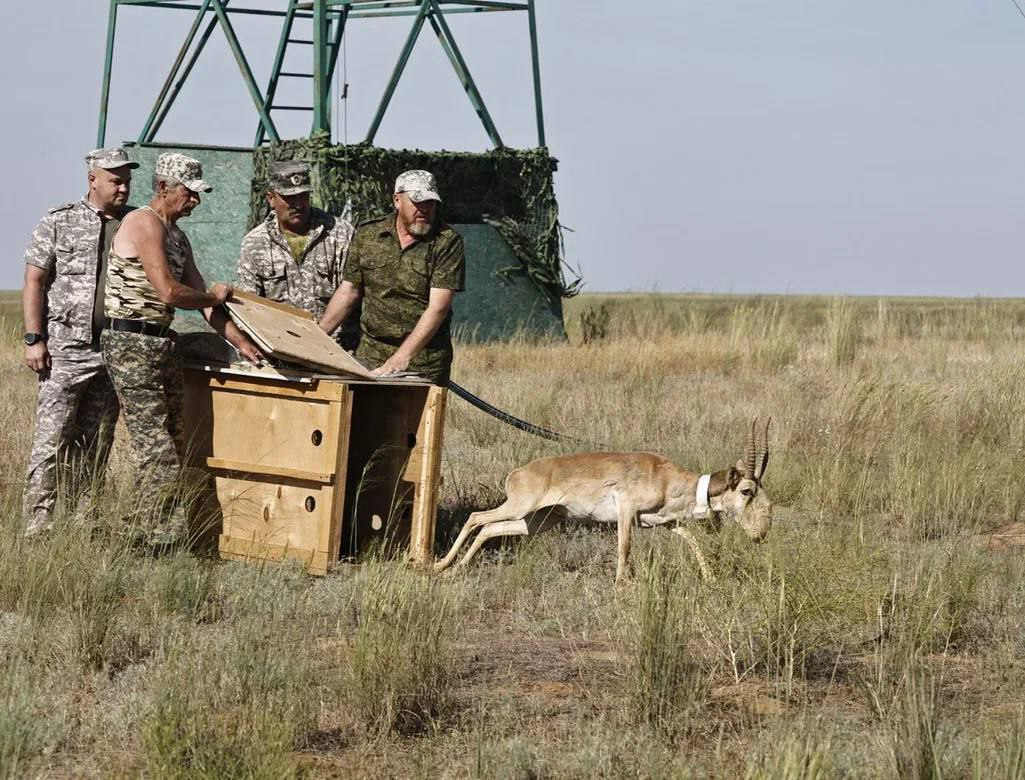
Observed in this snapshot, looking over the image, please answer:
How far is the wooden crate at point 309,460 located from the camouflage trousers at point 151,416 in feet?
1.14

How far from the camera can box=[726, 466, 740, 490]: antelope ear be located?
8336 mm

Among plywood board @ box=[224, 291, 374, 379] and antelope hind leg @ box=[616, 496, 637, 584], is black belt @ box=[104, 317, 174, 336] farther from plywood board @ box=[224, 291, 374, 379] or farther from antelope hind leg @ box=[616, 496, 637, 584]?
antelope hind leg @ box=[616, 496, 637, 584]

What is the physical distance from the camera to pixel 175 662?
5.78 m

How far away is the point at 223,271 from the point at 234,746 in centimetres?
1482

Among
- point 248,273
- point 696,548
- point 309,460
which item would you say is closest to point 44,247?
point 248,273

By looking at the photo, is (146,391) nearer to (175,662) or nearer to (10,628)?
(10,628)

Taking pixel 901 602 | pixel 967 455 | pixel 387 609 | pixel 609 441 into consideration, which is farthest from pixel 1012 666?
pixel 609 441

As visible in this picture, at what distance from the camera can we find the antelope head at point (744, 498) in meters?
8.19

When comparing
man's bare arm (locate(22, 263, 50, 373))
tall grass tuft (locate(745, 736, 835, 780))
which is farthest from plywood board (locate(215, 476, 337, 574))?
tall grass tuft (locate(745, 736, 835, 780))

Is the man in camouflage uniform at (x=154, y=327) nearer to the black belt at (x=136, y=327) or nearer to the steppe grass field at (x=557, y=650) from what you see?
the black belt at (x=136, y=327)

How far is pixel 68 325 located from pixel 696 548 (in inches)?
143

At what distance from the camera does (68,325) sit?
8.23 m

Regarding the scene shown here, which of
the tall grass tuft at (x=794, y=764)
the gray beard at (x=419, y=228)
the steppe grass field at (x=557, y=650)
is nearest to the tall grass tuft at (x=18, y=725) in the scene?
the steppe grass field at (x=557, y=650)

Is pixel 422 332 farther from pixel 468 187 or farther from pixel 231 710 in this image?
pixel 468 187
